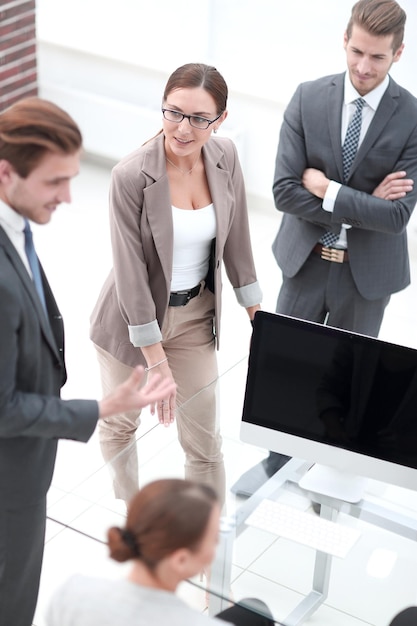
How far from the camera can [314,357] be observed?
2.55 metres

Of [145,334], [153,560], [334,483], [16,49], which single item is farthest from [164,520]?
[16,49]

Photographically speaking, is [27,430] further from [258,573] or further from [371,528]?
[371,528]

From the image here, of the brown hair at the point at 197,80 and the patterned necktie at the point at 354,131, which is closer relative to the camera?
the brown hair at the point at 197,80

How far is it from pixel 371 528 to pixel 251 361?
534 mm

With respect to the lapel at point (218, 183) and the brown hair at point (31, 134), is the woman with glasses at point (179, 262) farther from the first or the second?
the brown hair at point (31, 134)

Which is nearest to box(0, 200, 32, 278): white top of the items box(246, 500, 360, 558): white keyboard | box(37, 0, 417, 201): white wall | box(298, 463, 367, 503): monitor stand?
box(246, 500, 360, 558): white keyboard

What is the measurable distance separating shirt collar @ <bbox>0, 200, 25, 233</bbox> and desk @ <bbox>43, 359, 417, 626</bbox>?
78cm

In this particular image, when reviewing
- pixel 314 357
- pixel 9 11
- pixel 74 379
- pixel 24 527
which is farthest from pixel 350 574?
pixel 9 11

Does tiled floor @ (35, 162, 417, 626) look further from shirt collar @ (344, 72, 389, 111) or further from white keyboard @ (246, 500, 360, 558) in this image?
shirt collar @ (344, 72, 389, 111)

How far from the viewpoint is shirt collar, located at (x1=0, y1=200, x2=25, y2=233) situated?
2.11 m

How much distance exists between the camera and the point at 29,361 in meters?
2.20

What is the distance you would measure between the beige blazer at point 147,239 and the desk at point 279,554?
391mm

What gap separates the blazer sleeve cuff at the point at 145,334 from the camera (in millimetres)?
2928

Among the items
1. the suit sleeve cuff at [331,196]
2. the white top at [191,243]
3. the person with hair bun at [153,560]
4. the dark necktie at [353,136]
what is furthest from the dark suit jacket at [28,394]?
the dark necktie at [353,136]
